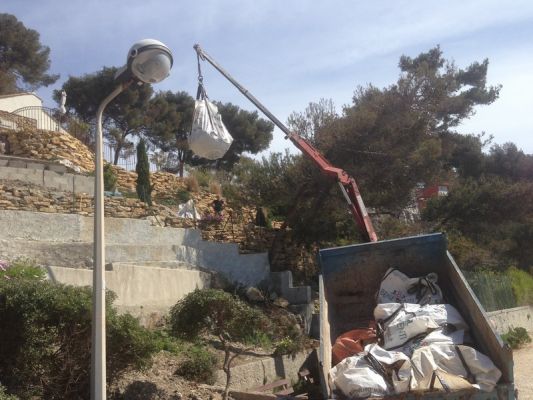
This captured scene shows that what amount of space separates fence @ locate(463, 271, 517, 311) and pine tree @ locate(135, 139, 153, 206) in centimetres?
974

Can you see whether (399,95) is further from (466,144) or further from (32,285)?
(466,144)

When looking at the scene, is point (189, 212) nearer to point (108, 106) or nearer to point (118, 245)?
point (118, 245)

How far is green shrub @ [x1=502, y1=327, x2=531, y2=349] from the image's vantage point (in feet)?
53.6

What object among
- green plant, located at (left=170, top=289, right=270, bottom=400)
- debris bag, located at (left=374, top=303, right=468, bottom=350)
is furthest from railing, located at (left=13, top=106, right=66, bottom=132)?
debris bag, located at (left=374, top=303, right=468, bottom=350)

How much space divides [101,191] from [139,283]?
6.21 metres

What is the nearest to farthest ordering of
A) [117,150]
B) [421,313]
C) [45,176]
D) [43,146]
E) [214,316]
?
[421,313] → [214,316] → [45,176] → [43,146] → [117,150]

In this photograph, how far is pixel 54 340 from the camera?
7.11 meters

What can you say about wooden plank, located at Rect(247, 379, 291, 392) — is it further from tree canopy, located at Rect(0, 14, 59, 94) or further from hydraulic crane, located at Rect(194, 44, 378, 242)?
tree canopy, located at Rect(0, 14, 59, 94)

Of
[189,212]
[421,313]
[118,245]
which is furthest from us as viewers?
[189,212]

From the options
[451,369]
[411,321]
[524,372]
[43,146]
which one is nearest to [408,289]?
[411,321]

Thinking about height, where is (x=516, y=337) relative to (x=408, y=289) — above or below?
below

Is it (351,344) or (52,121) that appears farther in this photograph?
(52,121)

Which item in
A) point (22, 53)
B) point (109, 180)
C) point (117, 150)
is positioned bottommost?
point (109, 180)

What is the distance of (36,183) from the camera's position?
16.8 m
